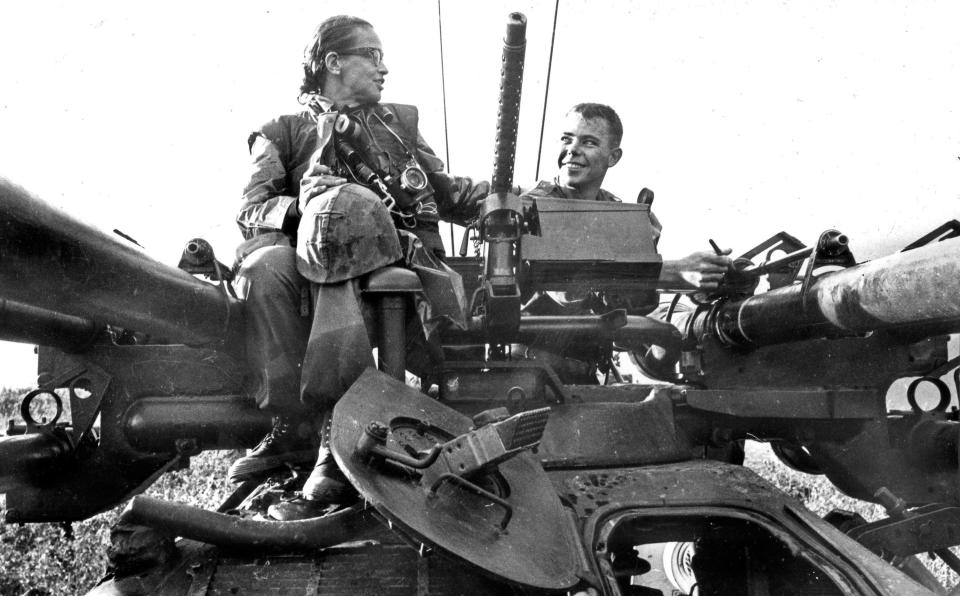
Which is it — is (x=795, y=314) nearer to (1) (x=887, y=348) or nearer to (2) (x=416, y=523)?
(1) (x=887, y=348)

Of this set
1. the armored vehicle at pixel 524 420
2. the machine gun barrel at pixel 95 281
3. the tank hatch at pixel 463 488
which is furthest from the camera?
the armored vehicle at pixel 524 420

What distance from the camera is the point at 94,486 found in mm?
4723

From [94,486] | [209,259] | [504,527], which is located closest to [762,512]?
[504,527]

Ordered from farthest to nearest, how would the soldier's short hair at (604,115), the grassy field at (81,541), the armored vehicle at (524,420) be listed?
the grassy field at (81,541) < the soldier's short hair at (604,115) < the armored vehicle at (524,420)

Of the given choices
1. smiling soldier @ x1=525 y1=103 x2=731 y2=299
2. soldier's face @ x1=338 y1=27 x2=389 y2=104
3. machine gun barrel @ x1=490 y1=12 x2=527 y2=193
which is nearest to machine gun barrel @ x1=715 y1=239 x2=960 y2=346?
machine gun barrel @ x1=490 y1=12 x2=527 y2=193

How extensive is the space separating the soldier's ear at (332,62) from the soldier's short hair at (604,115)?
7.40ft

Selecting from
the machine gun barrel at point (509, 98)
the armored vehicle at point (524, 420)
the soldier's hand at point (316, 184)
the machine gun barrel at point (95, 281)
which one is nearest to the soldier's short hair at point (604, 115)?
the armored vehicle at point (524, 420)

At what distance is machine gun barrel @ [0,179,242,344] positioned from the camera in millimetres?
2664

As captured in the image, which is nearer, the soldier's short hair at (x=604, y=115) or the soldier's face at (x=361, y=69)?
the soldier's face at (x=361, y=69)

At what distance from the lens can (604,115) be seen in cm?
706

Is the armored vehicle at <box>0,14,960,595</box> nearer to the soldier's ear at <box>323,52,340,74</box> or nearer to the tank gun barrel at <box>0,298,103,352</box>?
the tank gun barrel at <box>0,298,103,352</box>

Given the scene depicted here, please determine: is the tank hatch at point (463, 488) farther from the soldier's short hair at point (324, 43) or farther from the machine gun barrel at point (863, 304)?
the soldier's short hair at point (324, 43)

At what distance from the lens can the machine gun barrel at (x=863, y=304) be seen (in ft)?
11.5

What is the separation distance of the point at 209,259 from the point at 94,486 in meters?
1.43
